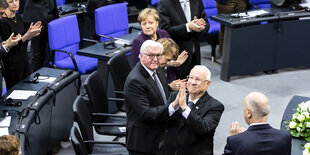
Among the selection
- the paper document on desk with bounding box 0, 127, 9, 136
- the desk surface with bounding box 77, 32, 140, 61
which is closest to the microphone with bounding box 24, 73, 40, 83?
the desk surface with bounding box 77, 32, 140, 61

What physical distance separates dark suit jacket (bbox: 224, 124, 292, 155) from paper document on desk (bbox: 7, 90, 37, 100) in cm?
252

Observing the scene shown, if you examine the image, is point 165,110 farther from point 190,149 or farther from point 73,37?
point 73,37

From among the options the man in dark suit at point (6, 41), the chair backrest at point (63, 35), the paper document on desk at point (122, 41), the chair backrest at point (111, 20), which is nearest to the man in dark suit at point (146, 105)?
the man in dark suit at point (6, 41)

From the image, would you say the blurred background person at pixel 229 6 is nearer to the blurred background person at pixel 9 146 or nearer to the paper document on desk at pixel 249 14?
the paper document on desk at pixel 249 14

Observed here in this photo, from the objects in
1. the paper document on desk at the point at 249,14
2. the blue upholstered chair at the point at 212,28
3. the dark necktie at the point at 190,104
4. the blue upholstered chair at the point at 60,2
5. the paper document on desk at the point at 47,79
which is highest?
the dark necktie at the point at 190,104

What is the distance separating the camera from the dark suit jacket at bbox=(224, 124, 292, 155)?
12.4 feet

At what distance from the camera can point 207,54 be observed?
9438 millimetres

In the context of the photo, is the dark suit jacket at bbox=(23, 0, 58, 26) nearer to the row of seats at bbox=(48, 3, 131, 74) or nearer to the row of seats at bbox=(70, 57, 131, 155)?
the row of seats at bbox=(48, 3, 131, 74)

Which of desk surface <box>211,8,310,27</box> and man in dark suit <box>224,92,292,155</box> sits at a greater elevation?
man in dark suit <box>224,92,292,155</box>

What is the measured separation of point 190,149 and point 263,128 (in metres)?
0.73

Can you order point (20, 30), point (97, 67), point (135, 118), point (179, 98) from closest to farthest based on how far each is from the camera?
1. point (179, 98)
2. point (135, 118)
3. point (20, 30)
4. point (97, 67)

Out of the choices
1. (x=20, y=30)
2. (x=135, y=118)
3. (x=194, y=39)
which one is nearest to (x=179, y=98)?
(x=135, y=118)

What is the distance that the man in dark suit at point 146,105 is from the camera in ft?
14.4

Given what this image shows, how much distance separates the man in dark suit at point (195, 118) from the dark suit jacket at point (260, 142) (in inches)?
15.2
